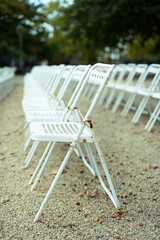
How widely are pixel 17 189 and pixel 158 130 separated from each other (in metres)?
3.29

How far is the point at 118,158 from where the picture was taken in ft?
13.4

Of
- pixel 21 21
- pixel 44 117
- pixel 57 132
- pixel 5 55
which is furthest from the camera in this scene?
A: pixel 21 21

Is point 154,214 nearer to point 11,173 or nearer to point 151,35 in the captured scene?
point 11,173

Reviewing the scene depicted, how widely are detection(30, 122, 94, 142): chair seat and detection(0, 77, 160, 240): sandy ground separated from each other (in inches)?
25.0

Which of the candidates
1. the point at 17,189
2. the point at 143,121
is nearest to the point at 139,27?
the point at 143,121

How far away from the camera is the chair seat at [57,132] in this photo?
2.48 m

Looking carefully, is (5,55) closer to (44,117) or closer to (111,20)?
(111,20)

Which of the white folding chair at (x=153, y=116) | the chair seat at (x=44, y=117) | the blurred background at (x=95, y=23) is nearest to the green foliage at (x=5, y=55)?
the blurred background at (x=95, y=23)

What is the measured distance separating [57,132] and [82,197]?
2.32ft

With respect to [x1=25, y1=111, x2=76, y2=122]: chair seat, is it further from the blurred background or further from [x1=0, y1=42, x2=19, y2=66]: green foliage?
[x1=0, y1=42, x2=19, y2=66]: green foliage

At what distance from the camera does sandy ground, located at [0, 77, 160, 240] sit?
2.34 m

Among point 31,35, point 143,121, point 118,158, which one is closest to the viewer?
point 118,158

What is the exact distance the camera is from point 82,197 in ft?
9.49

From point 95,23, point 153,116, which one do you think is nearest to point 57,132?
point 153,116
